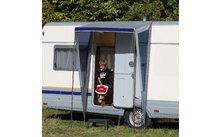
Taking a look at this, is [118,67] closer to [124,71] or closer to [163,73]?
[124,71]

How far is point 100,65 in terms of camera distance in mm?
10820

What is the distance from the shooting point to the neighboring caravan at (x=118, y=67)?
9.71 m

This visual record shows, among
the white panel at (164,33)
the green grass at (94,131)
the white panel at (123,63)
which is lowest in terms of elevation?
the green grass at (94,131)

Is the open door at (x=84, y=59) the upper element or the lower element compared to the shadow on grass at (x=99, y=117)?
upper

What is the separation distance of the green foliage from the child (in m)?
6.98

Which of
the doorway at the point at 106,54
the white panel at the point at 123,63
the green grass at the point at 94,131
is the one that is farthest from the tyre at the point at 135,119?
the white panel at the point at 123,63

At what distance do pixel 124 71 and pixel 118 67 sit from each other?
0.65ft

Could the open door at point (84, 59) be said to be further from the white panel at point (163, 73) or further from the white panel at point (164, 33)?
the white panel at point (164, 33)
